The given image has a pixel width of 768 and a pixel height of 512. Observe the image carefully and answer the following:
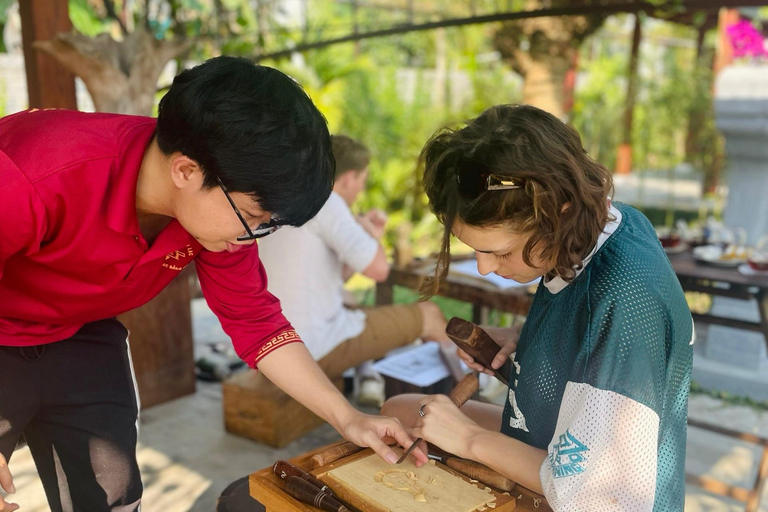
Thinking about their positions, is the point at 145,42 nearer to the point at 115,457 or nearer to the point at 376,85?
the point at 115,457

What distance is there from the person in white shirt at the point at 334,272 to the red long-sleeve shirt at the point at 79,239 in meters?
1.28

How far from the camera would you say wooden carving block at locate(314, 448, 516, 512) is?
1367 mm

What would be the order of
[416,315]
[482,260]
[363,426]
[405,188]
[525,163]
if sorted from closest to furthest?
[525,163] < [482,260] < [363,426] < [416,315] < [405,188]

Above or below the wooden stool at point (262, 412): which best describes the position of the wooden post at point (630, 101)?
above

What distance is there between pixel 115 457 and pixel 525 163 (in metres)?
1.25

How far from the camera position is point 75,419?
1.72 metres

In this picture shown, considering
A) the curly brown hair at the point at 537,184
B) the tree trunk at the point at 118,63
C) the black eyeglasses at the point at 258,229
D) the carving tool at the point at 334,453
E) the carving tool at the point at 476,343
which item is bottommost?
the carving tool at the point at 334,453

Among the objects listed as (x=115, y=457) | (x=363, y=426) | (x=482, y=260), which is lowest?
(x=115, y=457)

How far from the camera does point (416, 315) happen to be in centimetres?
347

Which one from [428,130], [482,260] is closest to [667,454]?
[482,260]

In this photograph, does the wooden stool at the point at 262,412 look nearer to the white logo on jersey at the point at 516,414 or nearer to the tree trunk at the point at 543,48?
the white logo on jersey at the point at 516,414

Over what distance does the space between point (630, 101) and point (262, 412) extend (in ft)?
20.1

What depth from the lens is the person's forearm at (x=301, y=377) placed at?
1.78 meters

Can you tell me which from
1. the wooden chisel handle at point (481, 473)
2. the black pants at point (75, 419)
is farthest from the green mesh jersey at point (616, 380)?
the black pants at point (75, 419)
